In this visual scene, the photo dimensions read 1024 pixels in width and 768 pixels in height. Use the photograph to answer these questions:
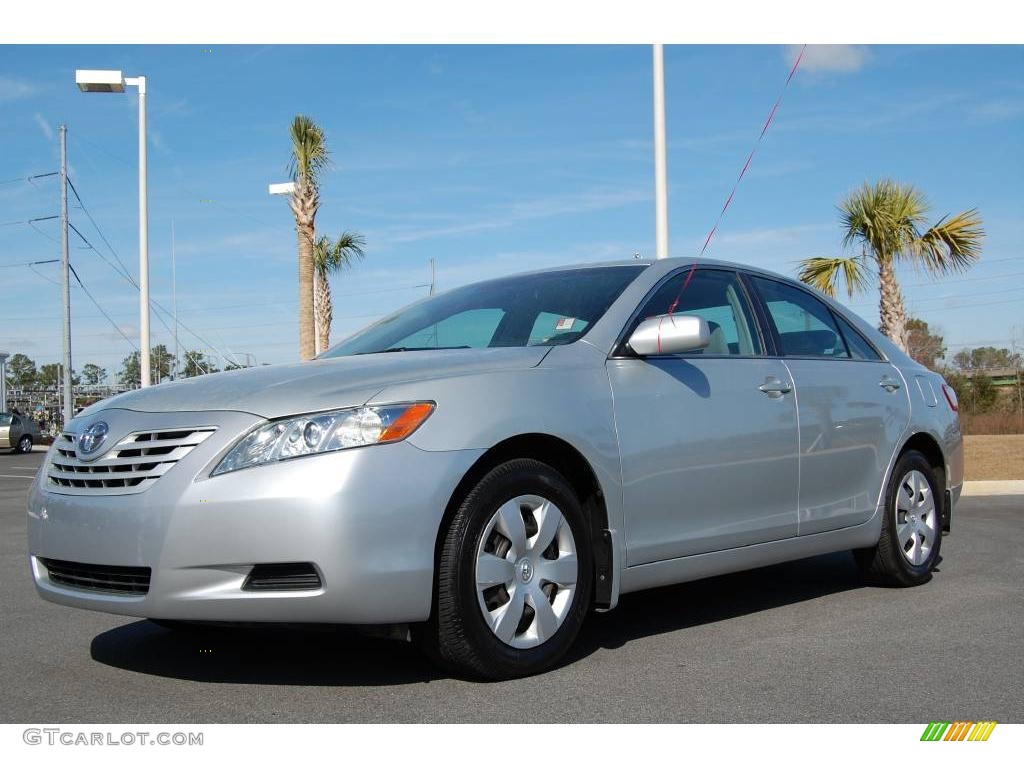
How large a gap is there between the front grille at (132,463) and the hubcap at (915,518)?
3.87 m

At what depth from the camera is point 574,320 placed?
15.8ft

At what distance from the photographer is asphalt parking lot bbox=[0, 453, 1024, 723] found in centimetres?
363

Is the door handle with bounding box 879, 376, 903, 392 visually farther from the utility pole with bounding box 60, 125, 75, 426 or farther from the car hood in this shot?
the utility pole with bounding box 60, 125, 75, 426

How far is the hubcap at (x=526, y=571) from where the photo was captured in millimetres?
3951

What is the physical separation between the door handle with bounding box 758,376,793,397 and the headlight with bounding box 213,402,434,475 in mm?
2066

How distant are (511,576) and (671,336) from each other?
1.22 m

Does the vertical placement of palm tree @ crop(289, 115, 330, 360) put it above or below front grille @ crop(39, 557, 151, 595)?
above

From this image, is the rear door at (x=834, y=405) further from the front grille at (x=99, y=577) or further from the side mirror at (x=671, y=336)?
the front grille at (x=99, y=577)

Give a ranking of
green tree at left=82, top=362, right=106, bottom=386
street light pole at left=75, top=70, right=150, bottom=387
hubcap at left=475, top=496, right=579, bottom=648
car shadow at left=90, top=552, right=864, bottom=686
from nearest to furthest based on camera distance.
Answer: hubcap at left=475, top=496, right=579, bottom=648
car shadow at left=90, top=552, right=864, bottom=686
street light pole at left=75, top=70, right=150, bottom=387
green tree at left=82, top=362, right=106, bottom=386

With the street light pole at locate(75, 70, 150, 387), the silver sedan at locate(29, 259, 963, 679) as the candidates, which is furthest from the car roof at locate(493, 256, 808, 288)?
the street light pole at locate(75, 70, 150, 387)

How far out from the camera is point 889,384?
19.8 ft

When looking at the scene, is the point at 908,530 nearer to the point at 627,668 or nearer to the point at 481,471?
the point at 627,668

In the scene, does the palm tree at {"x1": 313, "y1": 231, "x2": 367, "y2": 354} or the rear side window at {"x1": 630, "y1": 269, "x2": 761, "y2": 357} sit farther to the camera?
the palm tree at {"x1": 313, "y1": 231, "x2": 367, "y2": 354}
